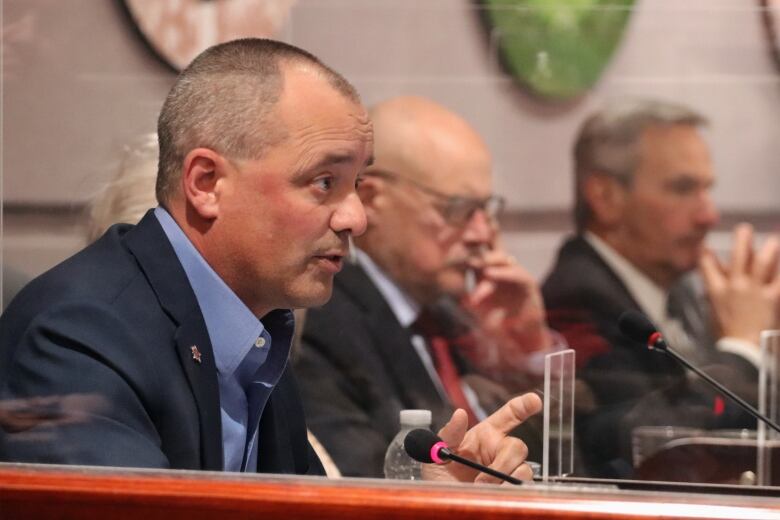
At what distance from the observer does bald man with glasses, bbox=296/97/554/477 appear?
2463 mm

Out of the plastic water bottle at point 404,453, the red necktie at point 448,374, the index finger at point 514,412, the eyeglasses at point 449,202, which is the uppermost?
the eyeglasses at point 449,202

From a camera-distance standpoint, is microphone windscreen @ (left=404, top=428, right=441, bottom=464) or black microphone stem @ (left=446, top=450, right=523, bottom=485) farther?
microphone windscreen @ (left=404, top=428, right=441, bottom=464)

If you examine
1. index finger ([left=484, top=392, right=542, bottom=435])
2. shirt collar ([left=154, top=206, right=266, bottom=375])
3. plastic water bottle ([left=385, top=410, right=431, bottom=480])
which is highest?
shirt collar ([left=154, top=206, right=266, bottom=375])

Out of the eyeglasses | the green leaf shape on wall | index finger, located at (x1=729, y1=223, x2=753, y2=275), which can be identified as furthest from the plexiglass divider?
the green leaf shape on wall

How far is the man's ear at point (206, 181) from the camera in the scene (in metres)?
1.60

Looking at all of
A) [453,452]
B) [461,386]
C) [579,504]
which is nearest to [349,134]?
[453,452]

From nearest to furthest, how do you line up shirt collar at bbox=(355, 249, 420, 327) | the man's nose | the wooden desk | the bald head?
the wooden desk → the man's nose → shirt collar at bbox=(355, 249, 420, 327) → the bald head

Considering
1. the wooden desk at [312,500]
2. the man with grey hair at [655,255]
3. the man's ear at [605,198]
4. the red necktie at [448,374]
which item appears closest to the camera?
the wooden desk at [312,500]

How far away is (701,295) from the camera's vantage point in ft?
11.8

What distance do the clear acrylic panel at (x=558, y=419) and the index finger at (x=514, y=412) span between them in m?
0.02

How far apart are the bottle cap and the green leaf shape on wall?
205 centimetres

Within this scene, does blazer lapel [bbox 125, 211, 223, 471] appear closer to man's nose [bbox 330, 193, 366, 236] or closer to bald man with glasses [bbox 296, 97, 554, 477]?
man's nose [bbox 330, 193, 366, 236]

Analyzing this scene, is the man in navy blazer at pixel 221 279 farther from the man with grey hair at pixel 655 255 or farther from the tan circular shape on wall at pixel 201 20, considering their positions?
the man with grey hair at pixel 655 255

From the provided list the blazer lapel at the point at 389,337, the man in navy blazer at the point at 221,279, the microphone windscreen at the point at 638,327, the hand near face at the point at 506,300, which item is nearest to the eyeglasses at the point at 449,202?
the hand near face at the point at 506,300
